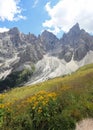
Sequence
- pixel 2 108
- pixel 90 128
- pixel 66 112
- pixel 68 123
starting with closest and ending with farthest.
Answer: pixel 90 128
pixel 68 123
pixel 66 112
pixel 2 108

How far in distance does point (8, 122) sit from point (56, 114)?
2.22 meters

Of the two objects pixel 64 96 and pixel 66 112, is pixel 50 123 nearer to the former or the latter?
pixel 66 112

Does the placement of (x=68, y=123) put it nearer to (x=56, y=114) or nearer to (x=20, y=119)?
(x=56, y=114)

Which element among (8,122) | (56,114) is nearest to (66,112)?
(56,114)

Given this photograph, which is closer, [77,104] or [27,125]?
[27,125]

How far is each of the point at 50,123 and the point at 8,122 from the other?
82.7 inches

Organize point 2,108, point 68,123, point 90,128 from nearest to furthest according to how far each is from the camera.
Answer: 1. point 90,128
2. point 68,123
3. point 2,108

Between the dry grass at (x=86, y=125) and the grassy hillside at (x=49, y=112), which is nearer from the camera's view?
the dry grass at (x=86, y=125)

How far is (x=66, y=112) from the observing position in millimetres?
12805

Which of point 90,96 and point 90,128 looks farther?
point 90,96

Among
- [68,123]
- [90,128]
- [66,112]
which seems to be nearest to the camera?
[90,128]

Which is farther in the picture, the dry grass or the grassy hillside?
the grassy hillside

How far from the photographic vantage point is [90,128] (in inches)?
389

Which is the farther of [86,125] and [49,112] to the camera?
[49,112]
